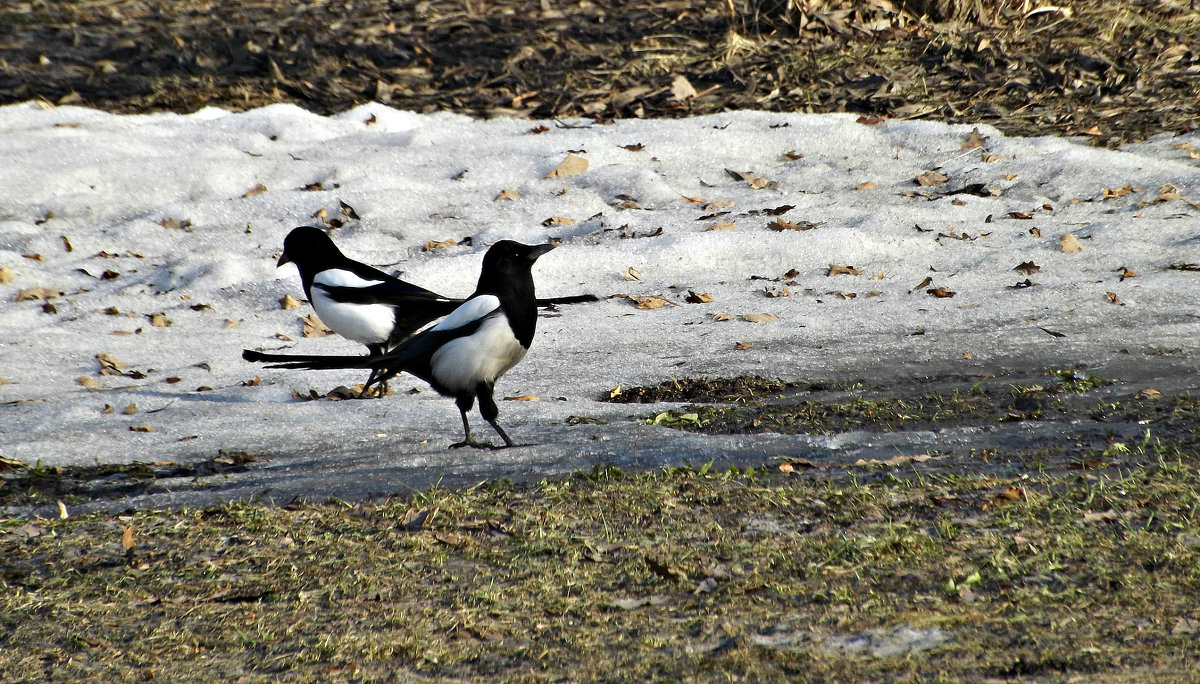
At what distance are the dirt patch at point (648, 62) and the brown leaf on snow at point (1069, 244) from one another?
84.0 inches

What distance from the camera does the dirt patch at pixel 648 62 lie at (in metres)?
10.0

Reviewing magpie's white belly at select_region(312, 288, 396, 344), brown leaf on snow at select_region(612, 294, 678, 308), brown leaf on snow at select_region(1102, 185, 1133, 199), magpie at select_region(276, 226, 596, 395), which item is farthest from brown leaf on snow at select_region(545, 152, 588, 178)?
brown leaf on snow at select_region(1102, 185, 1133, 199)

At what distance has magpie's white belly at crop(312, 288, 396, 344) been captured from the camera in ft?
20.9

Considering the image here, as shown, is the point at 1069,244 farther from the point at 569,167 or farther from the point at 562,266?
the point at 569,167

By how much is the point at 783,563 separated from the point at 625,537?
532 millimetres

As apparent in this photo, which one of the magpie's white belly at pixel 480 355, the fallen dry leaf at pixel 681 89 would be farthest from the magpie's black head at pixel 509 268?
the fallen dry leaf at pixel 681 89

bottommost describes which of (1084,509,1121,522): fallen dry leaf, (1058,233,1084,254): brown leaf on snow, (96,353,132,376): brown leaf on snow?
(1058,233,1084,254): brown leaf on snow

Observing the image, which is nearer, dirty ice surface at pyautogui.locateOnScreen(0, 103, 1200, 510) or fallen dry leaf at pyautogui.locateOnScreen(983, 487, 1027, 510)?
fallen dry leaf at pyautogui.locateOnScreen(983, 487, 1027, 510)

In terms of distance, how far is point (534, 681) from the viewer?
2734 millimetres

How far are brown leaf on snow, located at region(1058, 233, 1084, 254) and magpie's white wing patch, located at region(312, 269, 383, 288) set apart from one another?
14.3 feet

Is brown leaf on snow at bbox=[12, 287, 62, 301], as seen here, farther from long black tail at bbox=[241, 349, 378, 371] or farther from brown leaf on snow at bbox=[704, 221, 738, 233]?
brown leaf on snow at bbox=[704, 221, 738, 233]

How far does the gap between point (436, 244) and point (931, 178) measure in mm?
3763

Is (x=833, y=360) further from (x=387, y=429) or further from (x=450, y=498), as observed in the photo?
(x=450, y=498)

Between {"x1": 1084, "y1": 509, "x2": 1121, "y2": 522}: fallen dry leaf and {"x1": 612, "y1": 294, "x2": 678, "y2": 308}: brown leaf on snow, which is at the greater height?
{"x1": 1084, "y1": 509, "x2": 1121, "y2": 522}: fallen dry leaf
